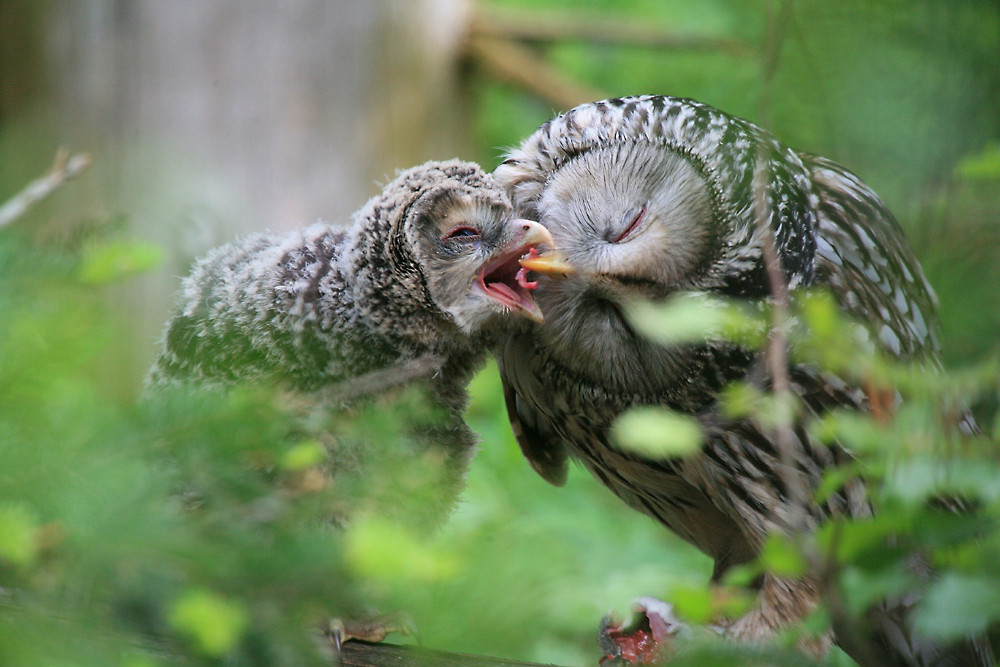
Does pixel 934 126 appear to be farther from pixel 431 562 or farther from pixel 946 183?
pixel 431 562

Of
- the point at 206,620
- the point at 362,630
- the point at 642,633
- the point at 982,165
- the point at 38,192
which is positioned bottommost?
the point at 642,633

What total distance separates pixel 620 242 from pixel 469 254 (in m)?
0.41

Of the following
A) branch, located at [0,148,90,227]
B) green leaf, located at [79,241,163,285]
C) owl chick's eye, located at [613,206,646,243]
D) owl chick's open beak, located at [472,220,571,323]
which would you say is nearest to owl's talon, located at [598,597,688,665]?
owl chick's open beak, located at [472,220,571,323]

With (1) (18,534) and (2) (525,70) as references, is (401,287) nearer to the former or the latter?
(1) (18,534)

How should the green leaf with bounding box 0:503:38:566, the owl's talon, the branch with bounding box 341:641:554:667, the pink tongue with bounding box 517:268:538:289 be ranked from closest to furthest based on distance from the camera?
the green leaf with bounding box 0:503:38:566 < the branch with bounding box 341:641:554:667 < the pink tongue with bounding box 517:268:538:289 < the owl's talon

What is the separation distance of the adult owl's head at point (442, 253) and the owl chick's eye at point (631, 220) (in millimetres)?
217

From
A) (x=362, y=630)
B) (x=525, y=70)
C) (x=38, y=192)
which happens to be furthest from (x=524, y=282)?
(x=525, y=70)

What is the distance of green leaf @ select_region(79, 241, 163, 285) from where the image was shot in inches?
44.8

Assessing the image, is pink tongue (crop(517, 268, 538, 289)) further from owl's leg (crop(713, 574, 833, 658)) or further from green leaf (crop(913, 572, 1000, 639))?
green leaf (crop(913, 572, 1000, 639))

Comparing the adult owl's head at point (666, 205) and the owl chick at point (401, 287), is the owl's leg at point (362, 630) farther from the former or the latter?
the adult owl's head at point (666, 205)

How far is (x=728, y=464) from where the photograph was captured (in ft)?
7.45

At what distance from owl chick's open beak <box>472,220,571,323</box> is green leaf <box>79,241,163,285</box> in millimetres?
960

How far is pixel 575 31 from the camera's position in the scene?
4867 mm

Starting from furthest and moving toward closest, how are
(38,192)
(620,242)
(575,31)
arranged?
(575,31) < (620,242) < (38,192)
